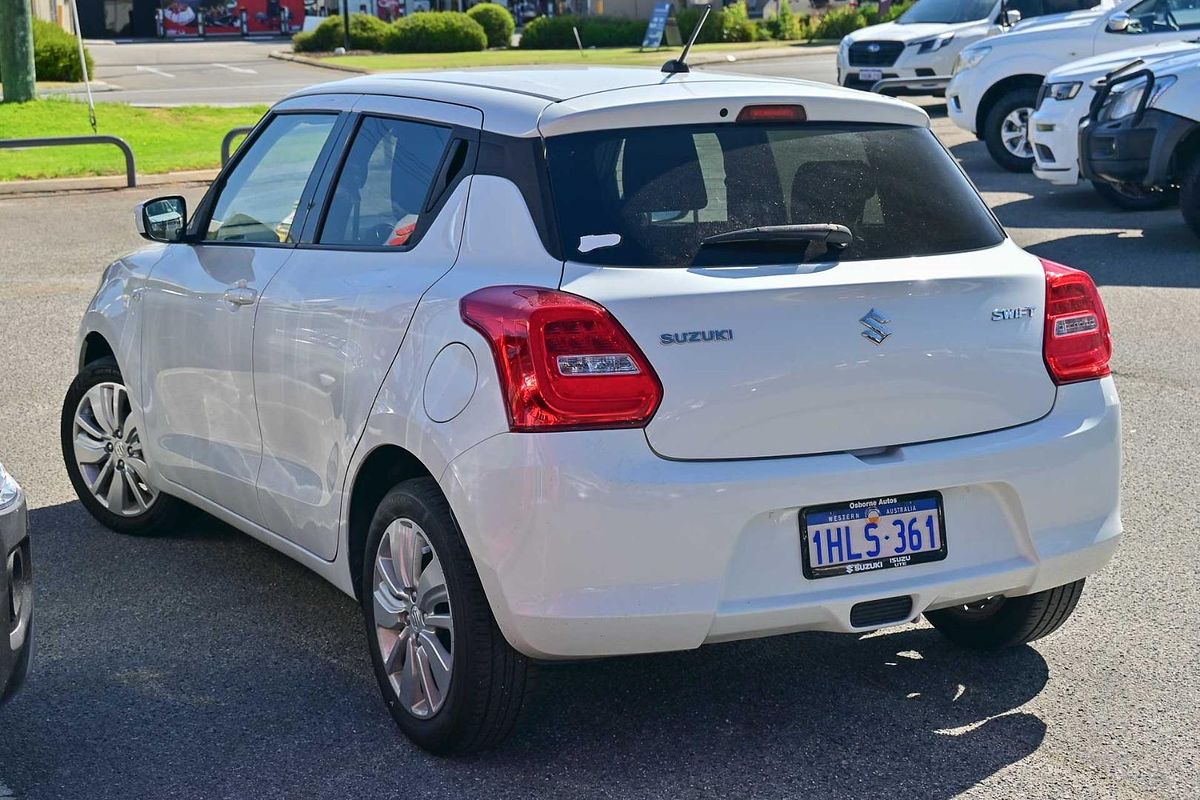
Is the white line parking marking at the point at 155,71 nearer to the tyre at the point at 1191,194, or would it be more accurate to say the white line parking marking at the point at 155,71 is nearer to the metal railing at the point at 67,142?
the metal railing at the point at 67,142

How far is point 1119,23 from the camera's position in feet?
56.1

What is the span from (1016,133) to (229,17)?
5113cm

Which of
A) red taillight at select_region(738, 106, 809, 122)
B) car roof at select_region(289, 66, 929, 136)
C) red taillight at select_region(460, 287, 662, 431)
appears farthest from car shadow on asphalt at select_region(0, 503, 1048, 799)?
red taillight at select_region(738, 106, 809, 122)

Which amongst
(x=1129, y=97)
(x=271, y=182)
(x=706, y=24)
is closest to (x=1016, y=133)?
(x=1129, y=97)

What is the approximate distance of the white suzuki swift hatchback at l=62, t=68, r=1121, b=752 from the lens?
380cm

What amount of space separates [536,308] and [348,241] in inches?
46.2

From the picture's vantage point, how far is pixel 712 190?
4.12 metres

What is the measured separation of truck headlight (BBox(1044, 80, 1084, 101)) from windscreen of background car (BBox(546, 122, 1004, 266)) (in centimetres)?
1037

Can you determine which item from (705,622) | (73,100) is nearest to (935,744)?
(705,622)

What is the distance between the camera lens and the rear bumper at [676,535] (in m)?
3.77


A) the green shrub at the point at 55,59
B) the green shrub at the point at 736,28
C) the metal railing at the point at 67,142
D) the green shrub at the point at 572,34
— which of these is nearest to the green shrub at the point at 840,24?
the green shrub at the point at 736,28

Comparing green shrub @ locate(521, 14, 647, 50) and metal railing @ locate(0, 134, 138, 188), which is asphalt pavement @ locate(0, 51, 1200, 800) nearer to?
metal railing @ locate(0, 134, 138, 188)

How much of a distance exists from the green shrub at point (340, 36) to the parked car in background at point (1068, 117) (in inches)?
1395

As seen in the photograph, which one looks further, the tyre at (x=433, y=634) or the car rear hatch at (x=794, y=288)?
the tyre at (x=433, y=634)
